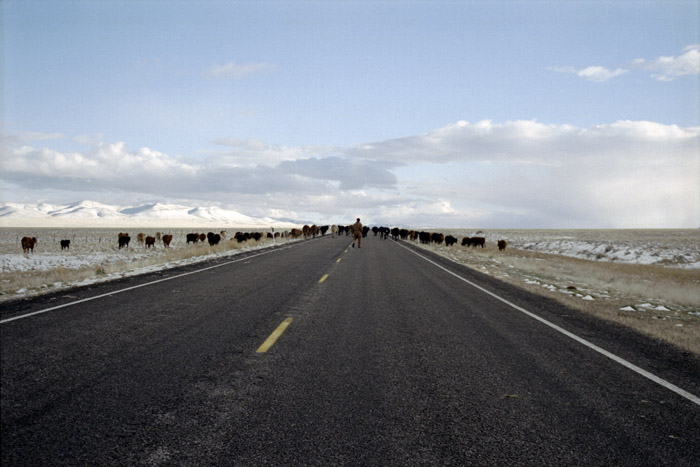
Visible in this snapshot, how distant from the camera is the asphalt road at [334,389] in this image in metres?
3.28

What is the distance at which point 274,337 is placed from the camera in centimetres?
650

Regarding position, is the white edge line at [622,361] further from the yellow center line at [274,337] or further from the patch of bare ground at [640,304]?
the yellow center line at [274,337]

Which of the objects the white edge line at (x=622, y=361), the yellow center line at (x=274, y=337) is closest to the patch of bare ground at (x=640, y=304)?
the white edge line at (x=622, y=361)

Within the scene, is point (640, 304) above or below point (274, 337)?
below

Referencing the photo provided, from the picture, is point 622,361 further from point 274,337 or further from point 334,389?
point 274,337

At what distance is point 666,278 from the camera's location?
2003 centimetres

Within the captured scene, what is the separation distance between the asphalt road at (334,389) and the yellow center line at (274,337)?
65 mm

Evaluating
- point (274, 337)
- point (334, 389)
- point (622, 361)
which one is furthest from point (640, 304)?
point (334, 389)

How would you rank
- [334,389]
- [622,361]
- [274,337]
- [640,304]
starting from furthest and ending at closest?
[640,304]
[274,337]
[622,361]
[334,389]

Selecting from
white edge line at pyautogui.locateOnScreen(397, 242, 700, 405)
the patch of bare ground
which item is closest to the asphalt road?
white edge line at pyautogui.locateOnScreen(397, 242, 700, 405)

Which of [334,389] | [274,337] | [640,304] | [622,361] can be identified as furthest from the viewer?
[640,304]

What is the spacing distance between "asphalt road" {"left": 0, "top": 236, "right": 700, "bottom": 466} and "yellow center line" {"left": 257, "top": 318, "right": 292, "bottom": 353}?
65mm

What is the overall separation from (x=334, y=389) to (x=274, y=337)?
2259 millimetres

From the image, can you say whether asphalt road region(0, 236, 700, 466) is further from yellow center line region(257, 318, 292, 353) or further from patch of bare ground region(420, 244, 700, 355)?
patch of bare ground region(420, 244, 700, 355)
